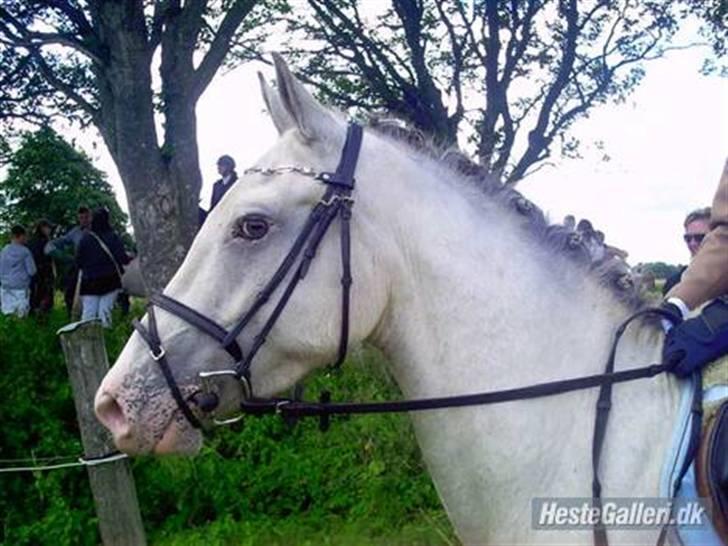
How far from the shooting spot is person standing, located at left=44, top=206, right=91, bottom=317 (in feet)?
40.6

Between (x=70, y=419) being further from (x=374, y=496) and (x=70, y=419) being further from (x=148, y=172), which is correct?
(x=148, y=172)

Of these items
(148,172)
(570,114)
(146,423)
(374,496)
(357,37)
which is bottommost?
(374,496)

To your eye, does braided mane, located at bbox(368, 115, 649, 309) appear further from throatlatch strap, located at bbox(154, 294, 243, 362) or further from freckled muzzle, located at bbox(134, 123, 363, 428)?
throatlatch strap, located at bbox(154, 294, 243, 362)

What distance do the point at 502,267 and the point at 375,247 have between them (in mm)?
428

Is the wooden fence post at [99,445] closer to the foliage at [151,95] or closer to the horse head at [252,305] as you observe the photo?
the horse head at [252,305]

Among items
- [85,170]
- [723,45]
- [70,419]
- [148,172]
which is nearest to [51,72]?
[148,172]

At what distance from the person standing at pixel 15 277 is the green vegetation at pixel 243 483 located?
4821 millimetres

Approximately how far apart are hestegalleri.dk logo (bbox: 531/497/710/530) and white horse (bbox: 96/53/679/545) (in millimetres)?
30

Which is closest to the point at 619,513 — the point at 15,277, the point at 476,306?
the point at 476,306

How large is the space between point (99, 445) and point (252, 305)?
267cm

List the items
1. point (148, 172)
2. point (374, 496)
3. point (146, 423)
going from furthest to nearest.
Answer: point (148, 172), point (374, 496), point (146, 423)

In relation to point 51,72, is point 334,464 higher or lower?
lower

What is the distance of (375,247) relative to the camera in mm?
2828

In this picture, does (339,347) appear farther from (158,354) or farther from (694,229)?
(694,229)
